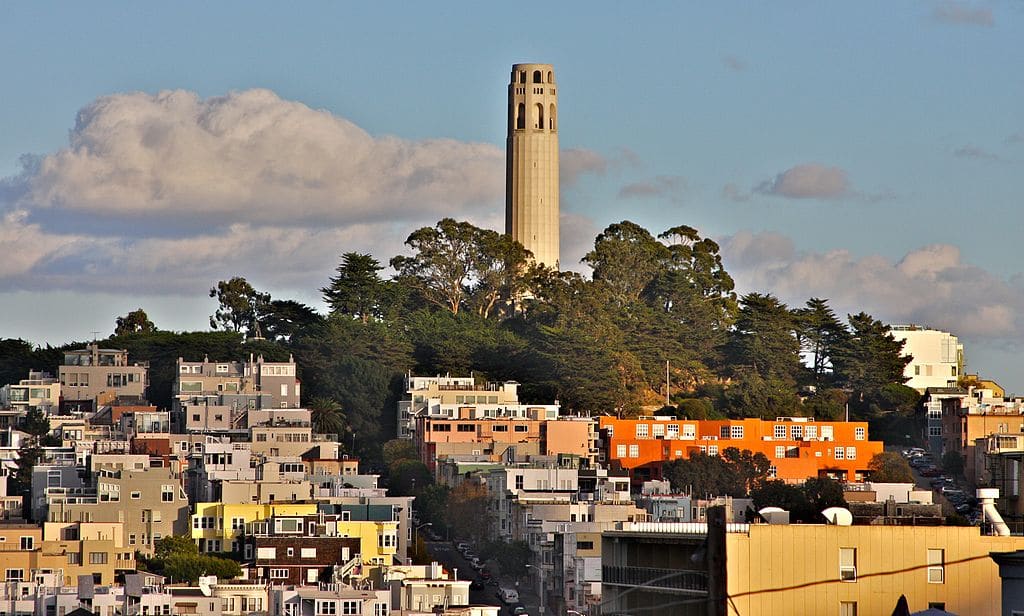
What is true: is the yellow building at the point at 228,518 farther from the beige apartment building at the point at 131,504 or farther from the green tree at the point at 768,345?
the green tree at the point at 768,345

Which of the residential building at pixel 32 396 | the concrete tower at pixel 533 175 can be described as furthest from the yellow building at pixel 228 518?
the concrete tower at pixel 533 175

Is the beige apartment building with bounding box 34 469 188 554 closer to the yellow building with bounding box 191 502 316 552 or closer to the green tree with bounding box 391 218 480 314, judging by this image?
the yellow building with bounding box 191 502 316 552

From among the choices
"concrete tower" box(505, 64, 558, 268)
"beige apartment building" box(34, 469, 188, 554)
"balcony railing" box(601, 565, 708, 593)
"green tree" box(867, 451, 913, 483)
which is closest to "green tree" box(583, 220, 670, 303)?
"concrete tower" box(505, 64, 558, 268)

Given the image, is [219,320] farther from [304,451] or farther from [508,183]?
[304,451]

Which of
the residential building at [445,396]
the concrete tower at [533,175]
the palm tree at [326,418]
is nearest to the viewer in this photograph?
the palm tree at [326,418]

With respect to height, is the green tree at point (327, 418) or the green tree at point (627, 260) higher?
the green tree at point (627, 260)

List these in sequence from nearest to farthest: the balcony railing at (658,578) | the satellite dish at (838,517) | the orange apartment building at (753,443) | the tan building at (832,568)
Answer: the balcony railing at (658,578) < the tan building at (832,568) < the satellite dish at (838,517) < the orange apartment building at (753,443)

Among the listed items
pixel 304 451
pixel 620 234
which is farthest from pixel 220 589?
pixel 620 234
